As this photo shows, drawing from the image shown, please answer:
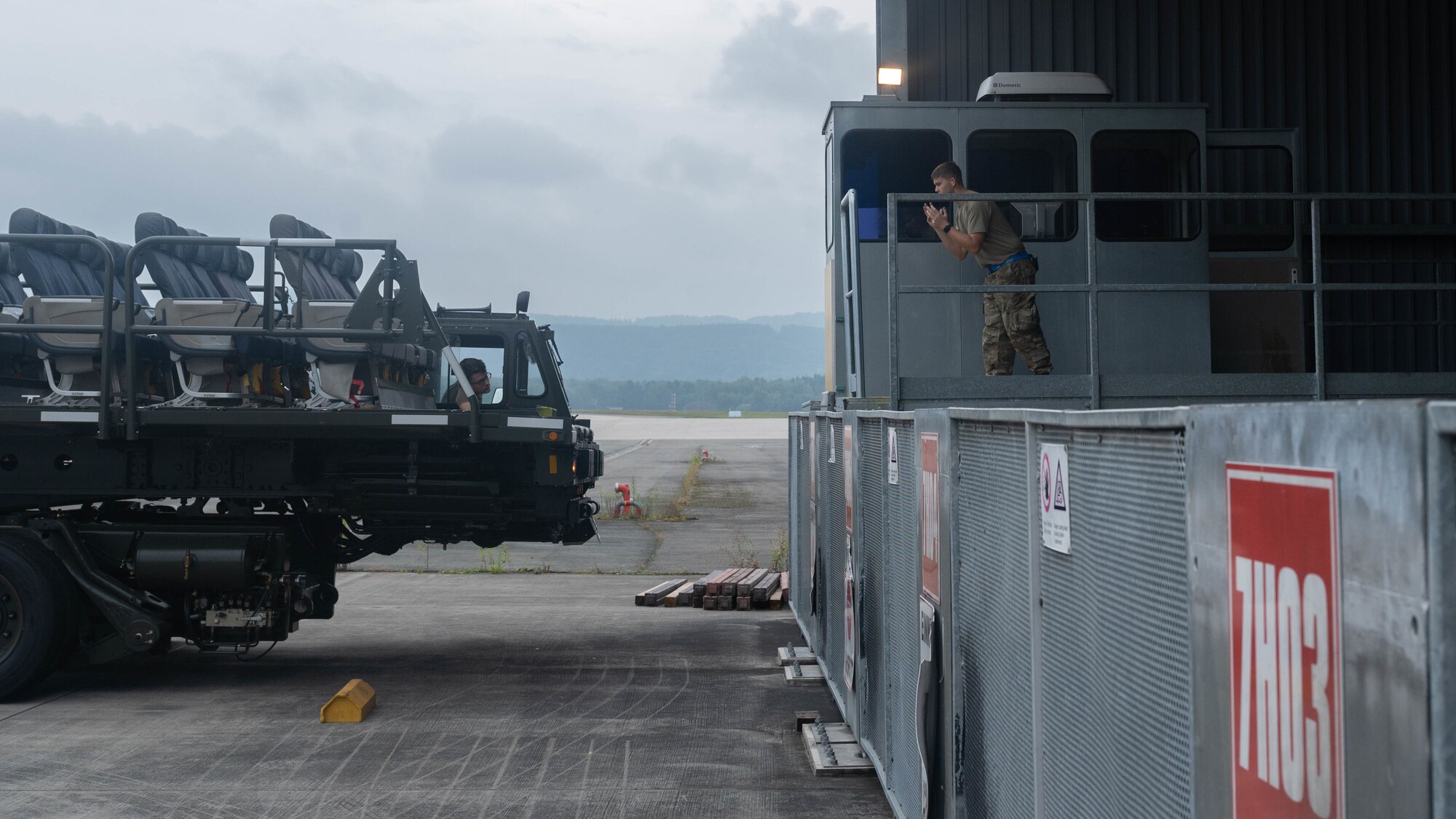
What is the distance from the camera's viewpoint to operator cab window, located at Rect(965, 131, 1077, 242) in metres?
8.48

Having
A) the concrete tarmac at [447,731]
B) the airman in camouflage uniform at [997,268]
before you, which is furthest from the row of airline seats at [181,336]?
the airman in camouflage uniform at [997,268]

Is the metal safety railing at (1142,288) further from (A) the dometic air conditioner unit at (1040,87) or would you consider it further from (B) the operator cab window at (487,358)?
(B) the operator cab window at (487,358)

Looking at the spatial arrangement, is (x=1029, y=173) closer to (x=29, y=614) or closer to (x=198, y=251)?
(x=198, y=251)

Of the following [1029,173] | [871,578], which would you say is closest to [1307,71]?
[1029,173]

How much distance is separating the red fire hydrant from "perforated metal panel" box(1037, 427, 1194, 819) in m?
20.0

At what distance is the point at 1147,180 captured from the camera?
8.81 m

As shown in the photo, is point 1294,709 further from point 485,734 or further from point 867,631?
point 485,734

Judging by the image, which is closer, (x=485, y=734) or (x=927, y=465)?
(x=927, y=465)

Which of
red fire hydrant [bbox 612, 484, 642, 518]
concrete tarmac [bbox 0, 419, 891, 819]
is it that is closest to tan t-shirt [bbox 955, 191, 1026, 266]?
concrete tarmac [bbox 0, 419, 891, 819]

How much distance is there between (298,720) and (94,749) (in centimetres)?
118

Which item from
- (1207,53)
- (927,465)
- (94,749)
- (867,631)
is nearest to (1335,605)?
(927,465)

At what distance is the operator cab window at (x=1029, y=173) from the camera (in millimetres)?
8477

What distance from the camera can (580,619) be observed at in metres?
→ 11.6

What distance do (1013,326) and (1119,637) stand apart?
17.0ft
